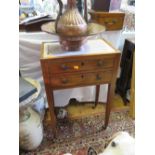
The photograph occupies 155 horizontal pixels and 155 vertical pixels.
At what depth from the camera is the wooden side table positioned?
4.05 feet

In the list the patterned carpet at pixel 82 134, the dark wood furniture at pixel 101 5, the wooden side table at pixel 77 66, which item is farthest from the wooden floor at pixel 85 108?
the dark wood furniture at pixel 101 5

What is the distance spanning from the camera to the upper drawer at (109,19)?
1.55m

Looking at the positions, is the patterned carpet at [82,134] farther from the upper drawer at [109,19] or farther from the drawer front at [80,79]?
the upper drawer at [109,19]

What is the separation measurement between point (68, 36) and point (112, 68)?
1.21 feet

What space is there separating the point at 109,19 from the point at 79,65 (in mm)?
539

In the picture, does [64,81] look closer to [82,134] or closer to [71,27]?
[71,27]

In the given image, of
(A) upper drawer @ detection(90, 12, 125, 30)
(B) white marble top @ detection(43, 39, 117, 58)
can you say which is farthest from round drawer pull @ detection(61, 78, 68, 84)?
(A) upper drawer @ detection(90, 12, 125, 30)

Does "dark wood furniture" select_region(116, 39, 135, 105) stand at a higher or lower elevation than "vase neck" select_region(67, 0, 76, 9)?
lower

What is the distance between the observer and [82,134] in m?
1.58

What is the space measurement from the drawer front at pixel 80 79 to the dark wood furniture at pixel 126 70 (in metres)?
0.53

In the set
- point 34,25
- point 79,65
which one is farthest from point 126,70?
point 34,25

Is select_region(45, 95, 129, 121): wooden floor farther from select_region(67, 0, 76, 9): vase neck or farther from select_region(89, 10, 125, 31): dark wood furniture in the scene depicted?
select_region(67, 0, 76, 9): vase neck
